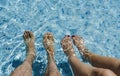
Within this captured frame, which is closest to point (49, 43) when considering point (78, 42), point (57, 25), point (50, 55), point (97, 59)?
point (50, 55)

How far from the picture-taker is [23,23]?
6.09 m

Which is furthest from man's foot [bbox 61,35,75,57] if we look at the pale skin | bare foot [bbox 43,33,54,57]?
bare foot [bbox 43,33,54,57]

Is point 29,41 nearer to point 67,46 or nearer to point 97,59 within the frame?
point 67,46

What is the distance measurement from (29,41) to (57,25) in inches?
35.1

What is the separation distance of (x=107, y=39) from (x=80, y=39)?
62 centimetres

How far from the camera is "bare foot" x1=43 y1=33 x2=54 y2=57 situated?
5.39 m

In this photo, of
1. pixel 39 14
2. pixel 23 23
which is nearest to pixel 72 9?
pixel 39 14

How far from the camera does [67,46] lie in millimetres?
5617

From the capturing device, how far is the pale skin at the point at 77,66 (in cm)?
415

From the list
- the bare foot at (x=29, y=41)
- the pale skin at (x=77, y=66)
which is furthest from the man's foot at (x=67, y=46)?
the bare foot at (x=29, y=41)

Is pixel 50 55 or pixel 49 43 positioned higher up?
pixel 49 43

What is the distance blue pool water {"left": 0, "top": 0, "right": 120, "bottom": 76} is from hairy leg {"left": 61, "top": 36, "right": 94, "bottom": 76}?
150 millimetres

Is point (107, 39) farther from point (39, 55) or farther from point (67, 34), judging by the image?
point (39, 55)

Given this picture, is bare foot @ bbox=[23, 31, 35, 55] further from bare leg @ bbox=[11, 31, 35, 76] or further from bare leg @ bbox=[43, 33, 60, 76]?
bare leg @ bbox=[43, 33, 60, 76]
